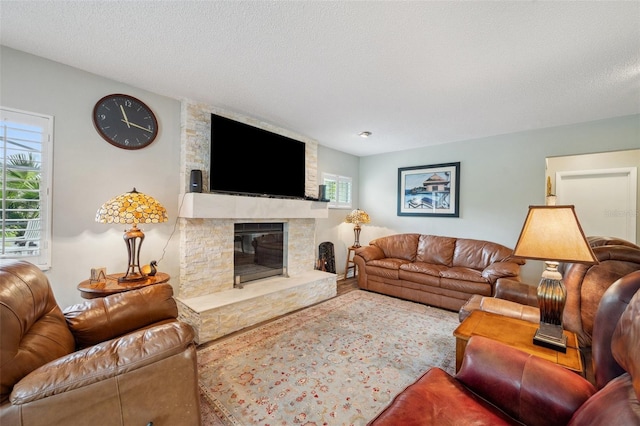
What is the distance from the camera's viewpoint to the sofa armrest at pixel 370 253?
433 cm

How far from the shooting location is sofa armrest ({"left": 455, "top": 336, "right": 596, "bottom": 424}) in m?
1.02

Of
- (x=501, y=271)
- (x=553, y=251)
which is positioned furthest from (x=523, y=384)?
(x=501, y=271)

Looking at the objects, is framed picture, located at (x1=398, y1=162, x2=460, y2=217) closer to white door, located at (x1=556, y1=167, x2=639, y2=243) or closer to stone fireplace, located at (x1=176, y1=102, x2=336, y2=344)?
white door, located at (x1=556, y1=167, x2=639, y2=243)

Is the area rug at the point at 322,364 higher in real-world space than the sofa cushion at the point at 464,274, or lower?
lower

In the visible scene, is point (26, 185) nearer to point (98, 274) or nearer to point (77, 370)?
point (98, 274)

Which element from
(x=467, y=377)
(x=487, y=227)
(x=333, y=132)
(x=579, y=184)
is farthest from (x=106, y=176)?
(x=579, y=184)

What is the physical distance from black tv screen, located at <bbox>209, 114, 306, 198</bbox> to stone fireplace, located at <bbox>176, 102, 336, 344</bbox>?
Result: 16 cm

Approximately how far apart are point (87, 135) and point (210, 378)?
2.34 meters

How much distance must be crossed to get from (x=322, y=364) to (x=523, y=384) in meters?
1.46

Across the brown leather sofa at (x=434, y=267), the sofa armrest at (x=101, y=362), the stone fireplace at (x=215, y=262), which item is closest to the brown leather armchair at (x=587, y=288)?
the brown leather sofa at (x=434, y=267)

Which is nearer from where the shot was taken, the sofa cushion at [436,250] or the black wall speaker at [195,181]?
the black wall speaker at [195,181]

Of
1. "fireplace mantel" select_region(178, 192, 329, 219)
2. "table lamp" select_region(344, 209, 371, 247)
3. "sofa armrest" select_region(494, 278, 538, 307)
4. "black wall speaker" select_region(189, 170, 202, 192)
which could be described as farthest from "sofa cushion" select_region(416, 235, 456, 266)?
"black wall speaker" select_region(189, 170, 202, 192)

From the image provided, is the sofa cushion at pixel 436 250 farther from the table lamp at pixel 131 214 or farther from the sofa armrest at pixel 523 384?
the table lamp at pixel 131 214

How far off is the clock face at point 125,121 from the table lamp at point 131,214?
2.28ft
